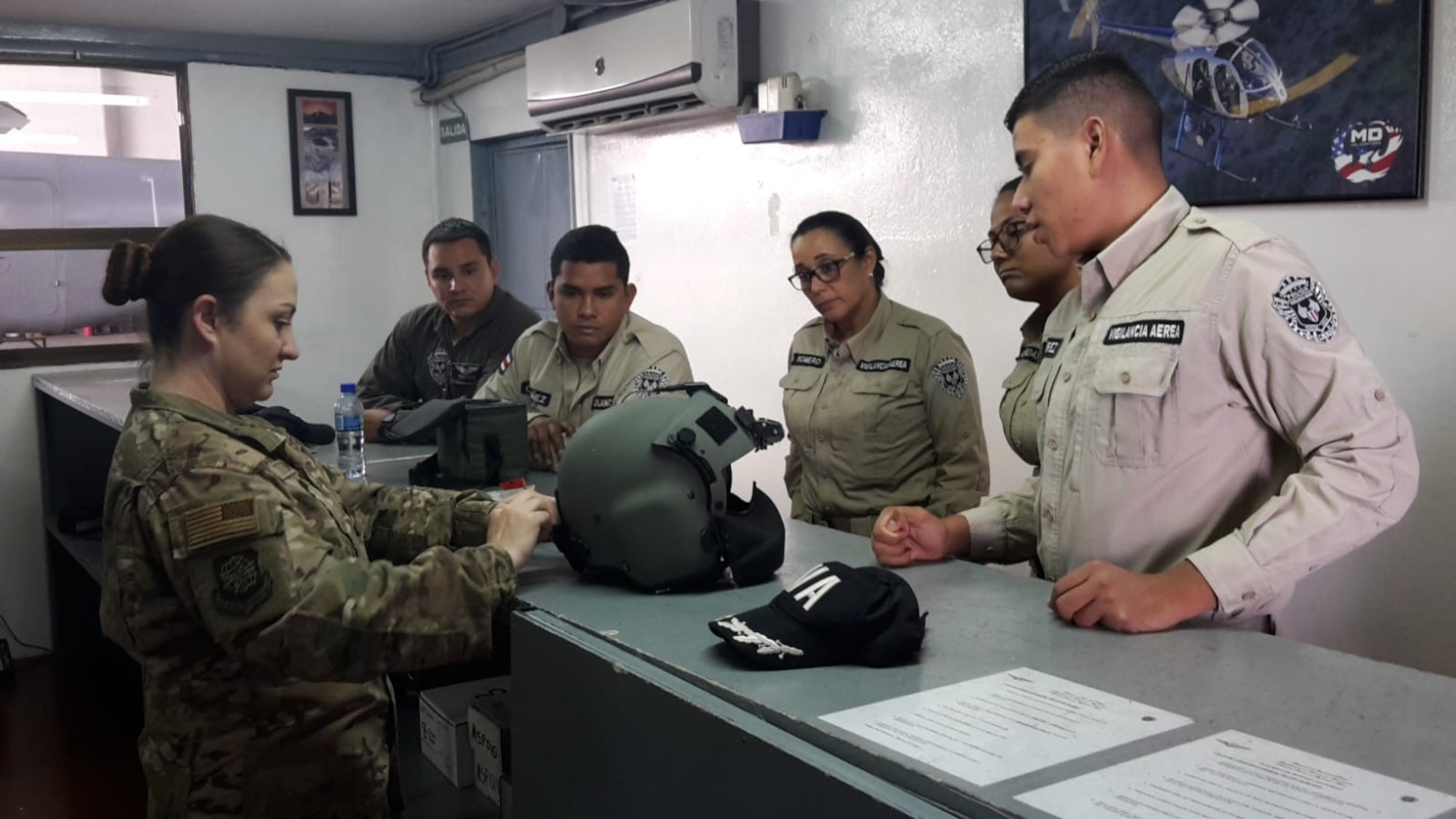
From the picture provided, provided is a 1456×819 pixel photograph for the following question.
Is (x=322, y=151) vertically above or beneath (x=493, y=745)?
above

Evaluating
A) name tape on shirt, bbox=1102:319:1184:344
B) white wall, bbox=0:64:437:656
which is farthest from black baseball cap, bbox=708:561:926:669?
white wall, bbox=0:64:437:656

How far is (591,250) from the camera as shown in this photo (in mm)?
2938

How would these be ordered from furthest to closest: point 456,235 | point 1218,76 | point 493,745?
point 456,235 < point 1218,76 < point 493,745

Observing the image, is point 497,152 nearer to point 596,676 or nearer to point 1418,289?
point 1418,289

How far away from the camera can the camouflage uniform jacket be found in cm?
145

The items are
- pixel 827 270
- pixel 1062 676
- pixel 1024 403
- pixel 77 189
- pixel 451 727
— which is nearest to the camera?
pixel 1062 676

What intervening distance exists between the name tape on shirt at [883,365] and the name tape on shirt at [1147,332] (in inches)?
45.9

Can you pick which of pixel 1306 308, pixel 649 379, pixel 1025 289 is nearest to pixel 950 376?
pixel 1025 289

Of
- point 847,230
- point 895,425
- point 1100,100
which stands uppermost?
point 1100,100

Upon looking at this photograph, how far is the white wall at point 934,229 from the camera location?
7.94ft

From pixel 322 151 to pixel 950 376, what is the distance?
410cm

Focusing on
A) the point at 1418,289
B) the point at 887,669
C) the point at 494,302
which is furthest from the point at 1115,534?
the point at 494,302

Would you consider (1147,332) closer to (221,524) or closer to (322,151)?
(221,524)

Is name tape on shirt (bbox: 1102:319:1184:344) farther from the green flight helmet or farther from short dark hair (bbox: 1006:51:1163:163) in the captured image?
the green flight helmet
